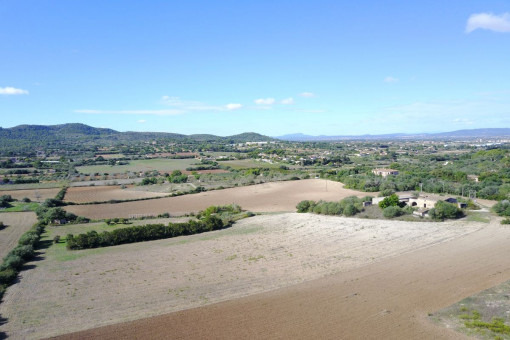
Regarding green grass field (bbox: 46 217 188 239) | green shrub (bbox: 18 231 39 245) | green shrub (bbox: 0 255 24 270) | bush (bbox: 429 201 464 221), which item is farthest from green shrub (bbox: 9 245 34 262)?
bush (bbox: 429 201 464 221)

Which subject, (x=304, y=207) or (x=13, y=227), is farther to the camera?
(x=304, y=207)

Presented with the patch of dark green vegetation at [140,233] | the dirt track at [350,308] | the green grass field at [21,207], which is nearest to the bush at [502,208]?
the dirt track at [350,308]

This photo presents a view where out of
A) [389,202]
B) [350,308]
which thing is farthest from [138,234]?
[389,202]

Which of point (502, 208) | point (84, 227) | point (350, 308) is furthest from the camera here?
point (84, 227)

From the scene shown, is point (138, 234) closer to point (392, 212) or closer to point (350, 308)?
point (350, 308)

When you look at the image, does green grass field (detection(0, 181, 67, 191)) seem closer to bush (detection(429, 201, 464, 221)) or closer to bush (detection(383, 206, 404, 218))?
bush (detection(383, 206, 404, 218))

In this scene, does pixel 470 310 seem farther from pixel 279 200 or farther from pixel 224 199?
pixel 224 199
